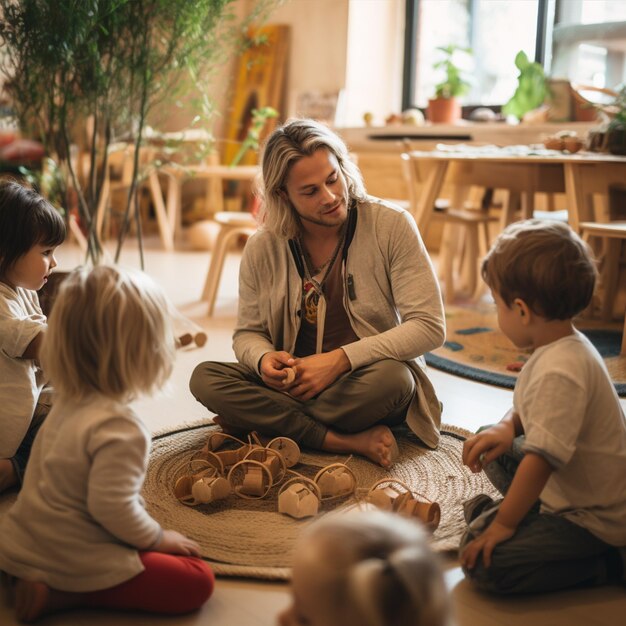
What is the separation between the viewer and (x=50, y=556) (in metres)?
1.27

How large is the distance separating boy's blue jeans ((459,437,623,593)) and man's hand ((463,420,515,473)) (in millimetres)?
98

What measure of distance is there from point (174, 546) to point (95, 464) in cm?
22

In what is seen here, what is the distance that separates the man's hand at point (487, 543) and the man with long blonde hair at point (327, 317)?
0.56m

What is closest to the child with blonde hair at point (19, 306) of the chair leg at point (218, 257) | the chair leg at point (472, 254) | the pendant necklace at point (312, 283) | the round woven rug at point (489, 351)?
the pendant necklace at point (312, 283)

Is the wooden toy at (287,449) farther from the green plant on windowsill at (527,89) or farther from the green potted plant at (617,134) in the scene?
the green plant on windowsill at (527,89)

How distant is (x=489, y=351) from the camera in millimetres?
3119

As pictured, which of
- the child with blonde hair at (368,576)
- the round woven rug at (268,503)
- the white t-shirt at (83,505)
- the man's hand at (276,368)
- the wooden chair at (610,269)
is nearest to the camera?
the child with blonde hair at (368,576)

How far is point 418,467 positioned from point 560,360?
0.69 meters

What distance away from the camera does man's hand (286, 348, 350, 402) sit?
6.43 ft

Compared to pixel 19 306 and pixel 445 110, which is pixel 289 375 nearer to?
pixel 19 306

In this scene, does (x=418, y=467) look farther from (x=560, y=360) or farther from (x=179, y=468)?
(x=560, y=360)

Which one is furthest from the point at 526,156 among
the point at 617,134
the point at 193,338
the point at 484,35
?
the point at 484,35

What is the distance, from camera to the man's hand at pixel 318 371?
196 centimetres

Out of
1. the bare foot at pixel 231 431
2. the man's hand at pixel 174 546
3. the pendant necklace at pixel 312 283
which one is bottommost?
the bare foot at pixel 231 431
